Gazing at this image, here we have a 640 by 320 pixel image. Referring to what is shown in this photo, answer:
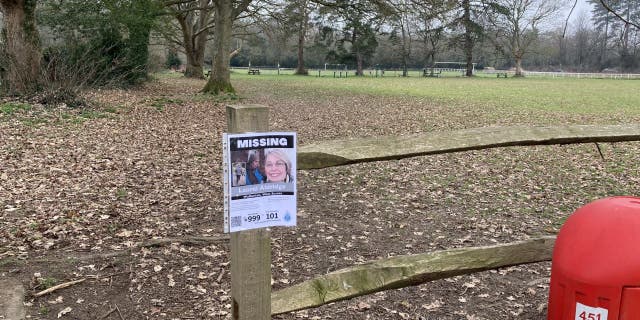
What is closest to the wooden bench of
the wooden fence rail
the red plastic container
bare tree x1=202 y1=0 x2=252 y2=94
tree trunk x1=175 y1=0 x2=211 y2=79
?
tree trunk x1=175 y1=0 x2=211 y2=79

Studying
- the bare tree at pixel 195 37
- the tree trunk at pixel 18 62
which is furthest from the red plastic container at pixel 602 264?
the bare tree at pixel 195 37

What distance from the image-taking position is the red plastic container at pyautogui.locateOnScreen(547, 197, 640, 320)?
225cm

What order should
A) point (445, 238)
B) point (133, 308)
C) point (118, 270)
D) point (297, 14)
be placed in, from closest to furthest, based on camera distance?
point (133, 308), point (118, 270), point (445, 238), point (297, 14)

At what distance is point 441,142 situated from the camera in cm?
296

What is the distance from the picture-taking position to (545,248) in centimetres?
322

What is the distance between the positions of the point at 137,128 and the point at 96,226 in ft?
24.1

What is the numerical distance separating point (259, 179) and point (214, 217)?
4.10 metres

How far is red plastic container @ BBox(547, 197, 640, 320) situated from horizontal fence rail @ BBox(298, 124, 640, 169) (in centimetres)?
73

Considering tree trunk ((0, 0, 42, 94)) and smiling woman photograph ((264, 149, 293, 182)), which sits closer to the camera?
smiling woman photograph ((264, 149, 293, 182))

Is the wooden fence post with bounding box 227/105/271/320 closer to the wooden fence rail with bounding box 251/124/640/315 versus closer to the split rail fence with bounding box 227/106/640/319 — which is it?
the split rail fence with bounding box 227/106/640/319

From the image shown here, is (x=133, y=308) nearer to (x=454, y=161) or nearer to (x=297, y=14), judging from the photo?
(x=454, y=161)

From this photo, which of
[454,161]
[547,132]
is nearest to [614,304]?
[547,132]

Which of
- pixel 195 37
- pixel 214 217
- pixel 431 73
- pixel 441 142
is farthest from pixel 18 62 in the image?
pixel 431 73

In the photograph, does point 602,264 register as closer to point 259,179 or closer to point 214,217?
point 259,179
